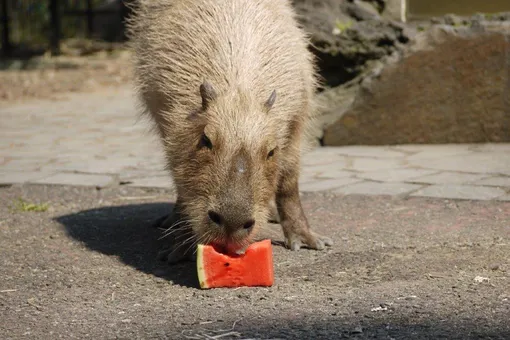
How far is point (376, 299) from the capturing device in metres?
3.83

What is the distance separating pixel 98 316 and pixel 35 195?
3.02 meters

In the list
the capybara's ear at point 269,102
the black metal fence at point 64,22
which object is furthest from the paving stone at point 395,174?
the black metal fence at point 64,22

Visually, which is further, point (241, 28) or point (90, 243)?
point (90, 243)

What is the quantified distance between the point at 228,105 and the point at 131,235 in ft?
4.99

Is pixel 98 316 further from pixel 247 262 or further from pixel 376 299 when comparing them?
pixel 376 299

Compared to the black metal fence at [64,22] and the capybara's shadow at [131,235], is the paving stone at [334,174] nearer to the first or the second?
the capybara's shadow at [131,235]

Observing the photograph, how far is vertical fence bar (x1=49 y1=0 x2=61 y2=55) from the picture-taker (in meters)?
17.6

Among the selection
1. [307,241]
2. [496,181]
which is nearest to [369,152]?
[496,181]

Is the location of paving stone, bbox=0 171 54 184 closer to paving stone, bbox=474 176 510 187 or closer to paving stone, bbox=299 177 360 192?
paving stone, bbox=299 177 360 192

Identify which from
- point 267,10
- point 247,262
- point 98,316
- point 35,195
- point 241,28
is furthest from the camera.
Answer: point 35,195

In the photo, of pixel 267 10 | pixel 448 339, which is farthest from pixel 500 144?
pixel 448 339

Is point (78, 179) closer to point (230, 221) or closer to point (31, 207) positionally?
point (31, 207)

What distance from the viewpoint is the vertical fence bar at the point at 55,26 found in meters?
17.6

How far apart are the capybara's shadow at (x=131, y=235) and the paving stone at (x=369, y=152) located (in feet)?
6.75
